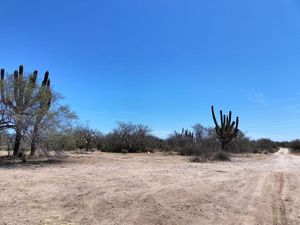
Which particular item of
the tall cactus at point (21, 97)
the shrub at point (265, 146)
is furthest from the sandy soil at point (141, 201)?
the shrub at point (265, 146)

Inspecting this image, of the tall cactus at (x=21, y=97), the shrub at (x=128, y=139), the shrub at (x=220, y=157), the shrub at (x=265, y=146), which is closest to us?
the tall cactus at (x=21, y=97)

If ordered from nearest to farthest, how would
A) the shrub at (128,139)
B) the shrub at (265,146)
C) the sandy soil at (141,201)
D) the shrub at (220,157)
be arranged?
the sandy soil at (141,201)
the shrub at (220,157)
the shrub at (128,139)
the shrub at (265,146)

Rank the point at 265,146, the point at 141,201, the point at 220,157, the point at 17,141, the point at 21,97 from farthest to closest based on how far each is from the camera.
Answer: the point at 265,146
the point at 220,157
the point at 17,141
the point at 21,97
the point at 141,201

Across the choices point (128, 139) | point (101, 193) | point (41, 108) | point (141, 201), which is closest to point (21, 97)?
point (41, 108)

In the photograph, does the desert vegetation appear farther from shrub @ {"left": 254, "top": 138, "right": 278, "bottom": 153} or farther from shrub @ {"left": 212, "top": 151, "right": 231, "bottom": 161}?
shrub @ {"left": 254, "top": 138, "right": 278, "bottom": 153}

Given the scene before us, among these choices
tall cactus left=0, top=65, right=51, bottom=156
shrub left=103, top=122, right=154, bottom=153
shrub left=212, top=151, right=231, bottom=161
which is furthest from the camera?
shrub left=103, top=122, right=154, bottom=153

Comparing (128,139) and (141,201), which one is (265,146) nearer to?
(128,139)

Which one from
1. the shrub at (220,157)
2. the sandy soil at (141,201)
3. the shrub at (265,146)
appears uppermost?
the shrub at (265,146)

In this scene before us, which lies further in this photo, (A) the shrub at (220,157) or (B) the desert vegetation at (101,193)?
(A) the shrub at (220,157)

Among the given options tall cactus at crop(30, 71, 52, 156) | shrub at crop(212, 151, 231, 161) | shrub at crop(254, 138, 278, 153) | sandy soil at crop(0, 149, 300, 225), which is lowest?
sandy soil at crop(0, 149, 300, 225)

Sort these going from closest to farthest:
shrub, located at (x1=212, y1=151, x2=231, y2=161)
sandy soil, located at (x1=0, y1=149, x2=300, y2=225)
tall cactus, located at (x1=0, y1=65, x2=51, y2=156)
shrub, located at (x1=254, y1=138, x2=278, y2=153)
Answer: sandy soil, located at (x1=0, y1=149, x2=300, y2=225) → tall cactus, located at (x1=0, y1=65, x2=51, y2=156) → shrub, located at (x1=212, y1=151, x2=231, y2=161) → shrub, located at (x1=254, y1=138, x2=278, y2=153)

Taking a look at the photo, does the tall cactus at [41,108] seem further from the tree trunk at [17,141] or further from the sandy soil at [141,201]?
the sandy soil at [141,201]

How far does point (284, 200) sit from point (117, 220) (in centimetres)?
460

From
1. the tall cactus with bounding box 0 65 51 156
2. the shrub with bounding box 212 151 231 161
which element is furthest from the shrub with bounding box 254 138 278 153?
the tall cactus with bounding box 0 65 51 156
